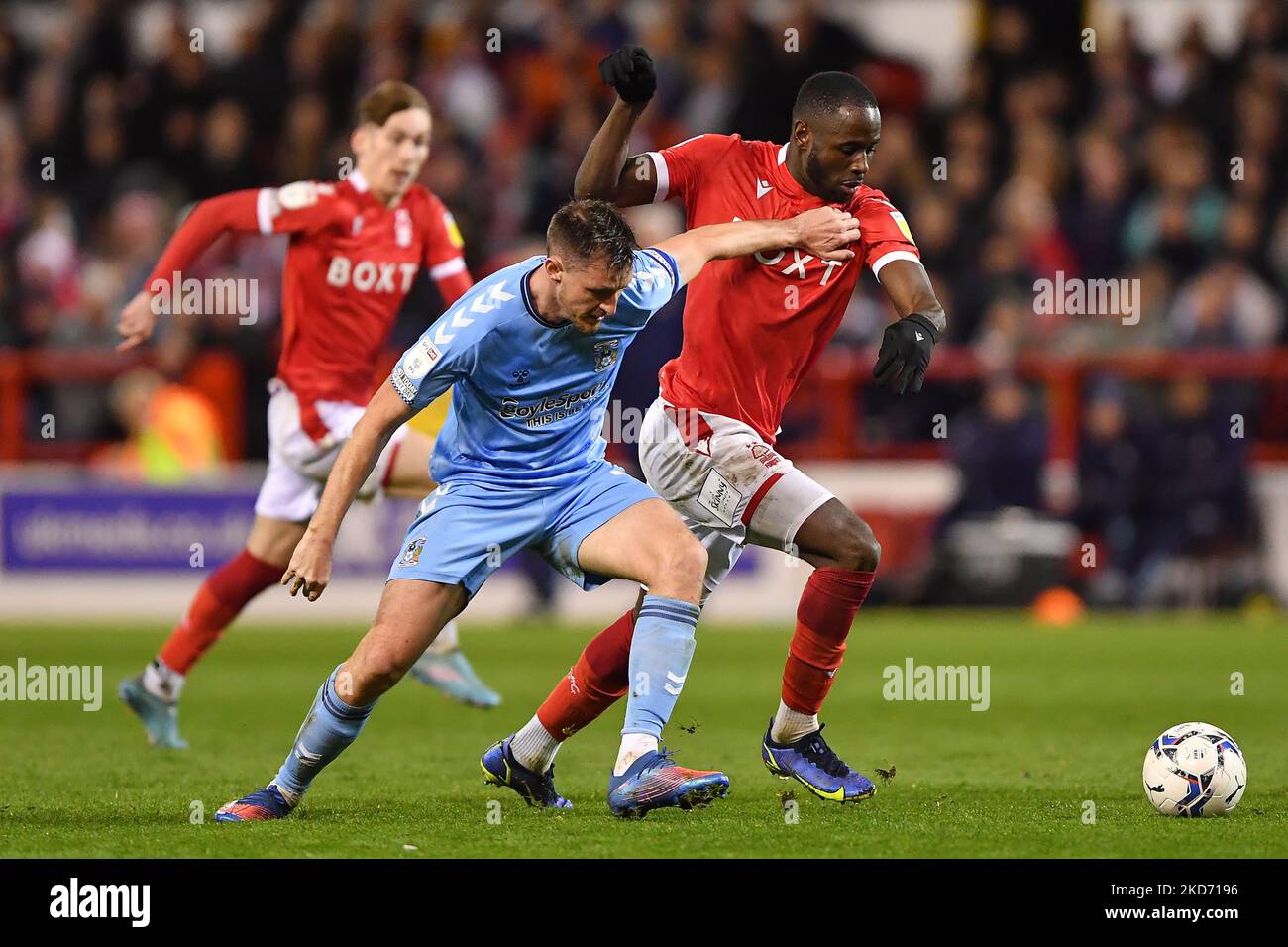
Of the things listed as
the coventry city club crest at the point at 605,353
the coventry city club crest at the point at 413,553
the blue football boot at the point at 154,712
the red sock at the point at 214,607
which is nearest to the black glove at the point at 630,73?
the coventry city club crest at the point at 605,353

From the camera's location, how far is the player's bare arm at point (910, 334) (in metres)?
5.92

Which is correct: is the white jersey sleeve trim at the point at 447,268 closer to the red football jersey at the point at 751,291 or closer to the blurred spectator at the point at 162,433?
the red football jersey at the point at 751,291

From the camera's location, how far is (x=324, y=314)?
8.66 m

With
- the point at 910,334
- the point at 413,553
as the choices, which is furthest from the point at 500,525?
the point at 910,334

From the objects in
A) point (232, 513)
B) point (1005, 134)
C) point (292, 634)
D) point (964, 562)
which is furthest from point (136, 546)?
point (1005, 134)

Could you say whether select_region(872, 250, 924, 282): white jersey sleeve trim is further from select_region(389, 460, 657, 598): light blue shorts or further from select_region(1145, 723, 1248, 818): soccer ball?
select_region(1145, 723, 1248, 818): soccer ball

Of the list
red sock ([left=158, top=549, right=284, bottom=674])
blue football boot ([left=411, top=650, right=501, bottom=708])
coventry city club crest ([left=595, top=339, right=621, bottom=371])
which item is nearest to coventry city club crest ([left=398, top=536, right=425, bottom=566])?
coventry city club crest ([left=595, top=339, right=621, bottom=371])

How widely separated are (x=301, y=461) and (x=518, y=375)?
8.81ft

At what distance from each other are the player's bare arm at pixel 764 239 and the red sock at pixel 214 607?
2.91 metres

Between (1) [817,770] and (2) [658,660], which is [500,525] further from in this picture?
(1) [817,770]

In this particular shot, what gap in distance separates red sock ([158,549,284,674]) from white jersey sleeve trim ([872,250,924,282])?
3.28 meters

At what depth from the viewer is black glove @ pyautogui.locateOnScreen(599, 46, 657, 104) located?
20.2 feet

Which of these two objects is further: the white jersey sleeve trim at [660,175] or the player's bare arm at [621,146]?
the white jersey sleeve trim at [660,175]
